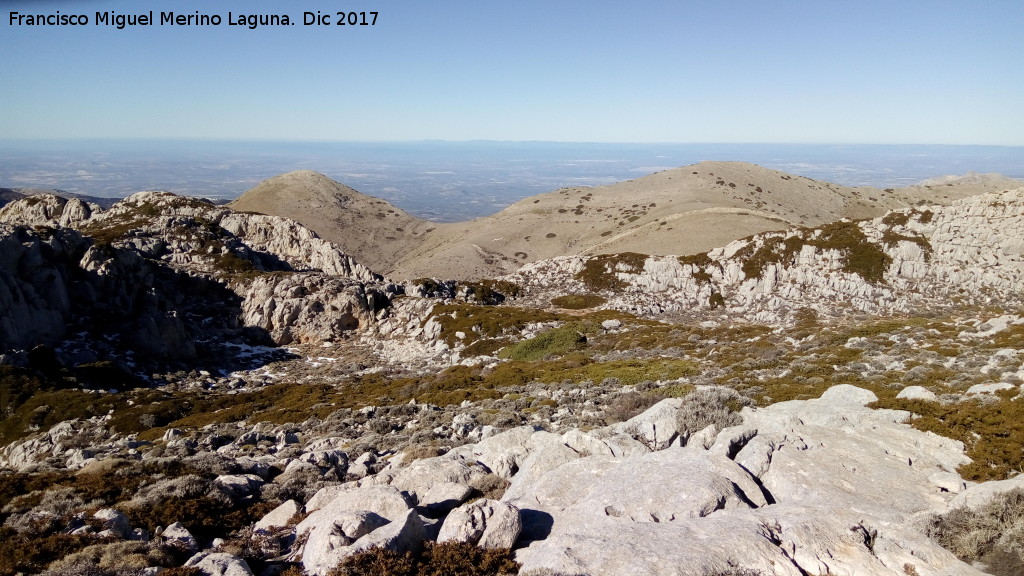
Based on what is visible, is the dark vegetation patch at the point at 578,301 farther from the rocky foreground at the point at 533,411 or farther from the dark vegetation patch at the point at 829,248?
the dark vegetation patch at the point at 829,248

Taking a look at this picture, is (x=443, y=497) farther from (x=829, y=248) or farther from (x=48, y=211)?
(x=48, y=211)

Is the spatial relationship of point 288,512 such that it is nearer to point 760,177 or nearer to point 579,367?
point 579,367

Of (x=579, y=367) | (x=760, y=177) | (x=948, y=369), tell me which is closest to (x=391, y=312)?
(x=579, y=367)

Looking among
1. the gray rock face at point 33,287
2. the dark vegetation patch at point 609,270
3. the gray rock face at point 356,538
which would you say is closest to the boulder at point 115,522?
the gray rock face at point 356,538

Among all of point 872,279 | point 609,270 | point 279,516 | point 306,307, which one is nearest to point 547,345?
point 306,307

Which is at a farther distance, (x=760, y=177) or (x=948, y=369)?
(x=760, y=177)

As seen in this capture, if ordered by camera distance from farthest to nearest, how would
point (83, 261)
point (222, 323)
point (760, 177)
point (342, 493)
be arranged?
point (760, 177) → point (222, 323) → point (83, 261) → point (342, 493)
